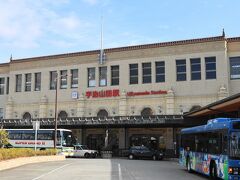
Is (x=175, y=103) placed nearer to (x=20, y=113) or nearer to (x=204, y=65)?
(x=204, y=65)

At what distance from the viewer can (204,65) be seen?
50.6 meters

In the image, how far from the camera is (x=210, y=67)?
50438 mm

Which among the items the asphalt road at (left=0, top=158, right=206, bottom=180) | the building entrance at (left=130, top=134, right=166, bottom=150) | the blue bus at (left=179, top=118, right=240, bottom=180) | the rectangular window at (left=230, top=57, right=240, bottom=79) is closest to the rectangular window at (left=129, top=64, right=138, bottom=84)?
the building entrance at (left=130, top=134, right=166, bottom=150)

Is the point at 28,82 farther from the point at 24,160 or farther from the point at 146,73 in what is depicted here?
the point at 24,160

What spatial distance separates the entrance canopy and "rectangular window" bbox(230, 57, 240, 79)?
10.3m

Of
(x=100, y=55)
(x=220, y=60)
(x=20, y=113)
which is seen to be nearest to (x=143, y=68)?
Answer: (x=100, y=55)

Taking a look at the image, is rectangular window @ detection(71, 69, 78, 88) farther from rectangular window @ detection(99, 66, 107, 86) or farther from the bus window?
the bus window

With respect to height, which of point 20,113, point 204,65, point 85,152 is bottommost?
point 85,152

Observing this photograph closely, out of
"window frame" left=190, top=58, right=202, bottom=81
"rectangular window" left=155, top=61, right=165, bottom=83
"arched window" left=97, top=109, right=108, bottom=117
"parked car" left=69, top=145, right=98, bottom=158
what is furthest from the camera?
"arched window" left=97, top=109, right=108, bottom=117

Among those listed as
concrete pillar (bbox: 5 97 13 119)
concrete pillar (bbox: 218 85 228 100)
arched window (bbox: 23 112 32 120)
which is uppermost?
concrete pillar (bbox: 218 85 228 100)

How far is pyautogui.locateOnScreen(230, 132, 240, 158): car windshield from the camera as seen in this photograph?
53.5 ft

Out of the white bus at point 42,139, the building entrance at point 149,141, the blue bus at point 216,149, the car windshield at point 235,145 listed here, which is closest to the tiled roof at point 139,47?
the building entrance at point 149,141

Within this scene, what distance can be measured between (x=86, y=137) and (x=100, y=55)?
11.4m

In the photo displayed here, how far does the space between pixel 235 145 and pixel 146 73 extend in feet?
124
